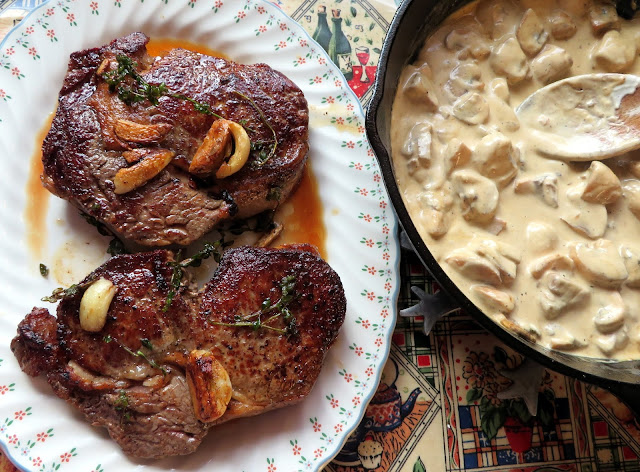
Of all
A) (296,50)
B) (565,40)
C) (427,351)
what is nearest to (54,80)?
(296,50)

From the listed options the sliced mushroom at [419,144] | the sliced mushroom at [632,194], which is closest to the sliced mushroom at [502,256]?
the sliced mushroom at [419,144]

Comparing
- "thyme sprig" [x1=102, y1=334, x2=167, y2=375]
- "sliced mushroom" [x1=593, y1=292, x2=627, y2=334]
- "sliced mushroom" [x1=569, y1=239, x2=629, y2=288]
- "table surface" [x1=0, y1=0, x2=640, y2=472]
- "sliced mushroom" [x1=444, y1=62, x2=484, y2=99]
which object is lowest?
"table surface" [x1=0, y1=0, x2=640, y2=472]

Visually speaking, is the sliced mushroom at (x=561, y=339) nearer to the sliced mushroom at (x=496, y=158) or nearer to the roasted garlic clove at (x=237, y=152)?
the sliced mushroom at (x=496, y=158)

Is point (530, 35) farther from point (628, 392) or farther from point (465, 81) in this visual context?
point (628, 392)

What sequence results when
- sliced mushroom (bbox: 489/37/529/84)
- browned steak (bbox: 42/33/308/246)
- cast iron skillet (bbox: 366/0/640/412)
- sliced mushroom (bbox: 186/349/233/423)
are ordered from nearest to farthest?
cast iron skillet (bbox: 366/0/640/412)
sliced mushroom (bbox: 186/349/233/423)
browned steak (bbox: 42/33/308/246)
sliced mushroom (bbox: 489/37/529/84)

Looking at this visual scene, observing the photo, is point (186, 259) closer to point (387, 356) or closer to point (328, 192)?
point (328, 192)

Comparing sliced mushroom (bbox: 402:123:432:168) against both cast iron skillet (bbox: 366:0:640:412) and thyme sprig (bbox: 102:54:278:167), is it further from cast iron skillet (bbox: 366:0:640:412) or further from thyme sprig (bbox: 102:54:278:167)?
thyme sprig (bbox: 102:54:278:167)

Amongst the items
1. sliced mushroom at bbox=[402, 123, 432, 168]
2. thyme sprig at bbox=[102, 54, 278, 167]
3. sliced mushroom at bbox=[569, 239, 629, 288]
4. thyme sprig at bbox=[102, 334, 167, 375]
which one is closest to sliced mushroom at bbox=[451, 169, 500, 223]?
sliced mushroom at bbox=[402, 123, 432, 168]
